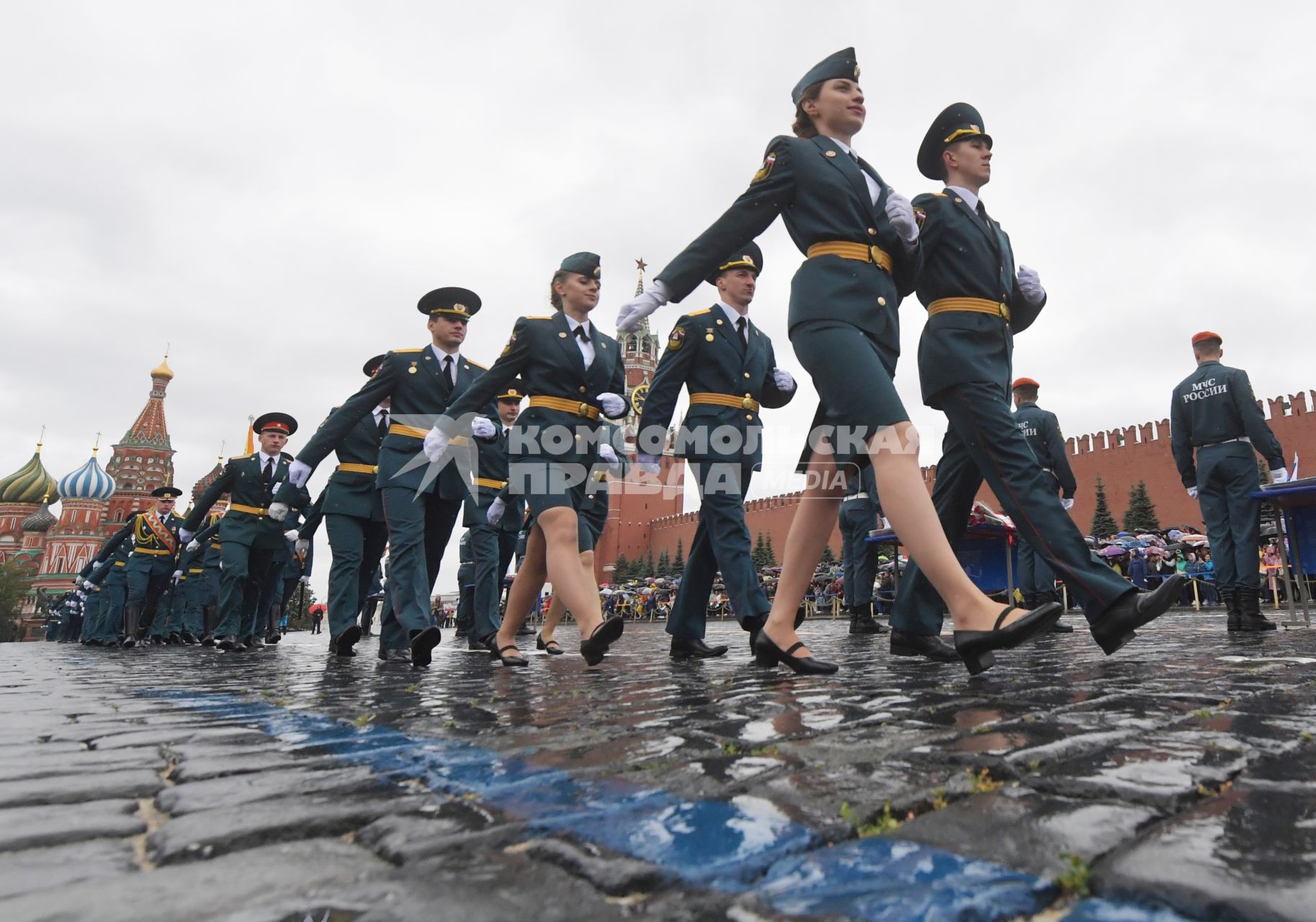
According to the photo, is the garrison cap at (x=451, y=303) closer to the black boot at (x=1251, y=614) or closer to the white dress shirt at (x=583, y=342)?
the white dress shirt at (x=583, y=342)

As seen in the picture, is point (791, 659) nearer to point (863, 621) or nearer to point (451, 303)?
point (451, 303)

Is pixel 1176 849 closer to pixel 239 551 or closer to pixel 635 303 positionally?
pixel 635 303

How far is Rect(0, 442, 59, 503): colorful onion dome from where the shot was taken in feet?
245

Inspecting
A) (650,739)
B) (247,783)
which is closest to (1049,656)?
(650,739)

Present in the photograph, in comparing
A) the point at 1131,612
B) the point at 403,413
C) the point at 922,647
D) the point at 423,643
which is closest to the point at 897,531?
the point at 1131,612

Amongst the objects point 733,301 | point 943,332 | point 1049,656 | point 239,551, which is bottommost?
point 1049,656

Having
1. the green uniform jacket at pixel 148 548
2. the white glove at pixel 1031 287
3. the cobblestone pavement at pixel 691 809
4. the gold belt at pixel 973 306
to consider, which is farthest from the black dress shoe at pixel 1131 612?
the green uniform jacket at pixel 148 548

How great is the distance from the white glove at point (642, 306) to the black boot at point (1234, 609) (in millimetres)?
4756

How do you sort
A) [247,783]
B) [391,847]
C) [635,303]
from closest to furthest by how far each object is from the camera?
[391,847]
[247,783]
[635,303]

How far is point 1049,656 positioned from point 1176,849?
3182 millimetres

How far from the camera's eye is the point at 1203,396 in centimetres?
591

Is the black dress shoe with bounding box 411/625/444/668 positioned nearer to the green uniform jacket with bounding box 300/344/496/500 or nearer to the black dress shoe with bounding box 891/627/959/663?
the green uniform jacket with bounding box 300/344/496/500

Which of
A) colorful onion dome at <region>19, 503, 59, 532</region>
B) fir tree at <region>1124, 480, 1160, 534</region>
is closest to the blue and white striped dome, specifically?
colorful onion dome at <region>19, 503, 59, 532</region>

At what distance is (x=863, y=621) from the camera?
7602 mm
